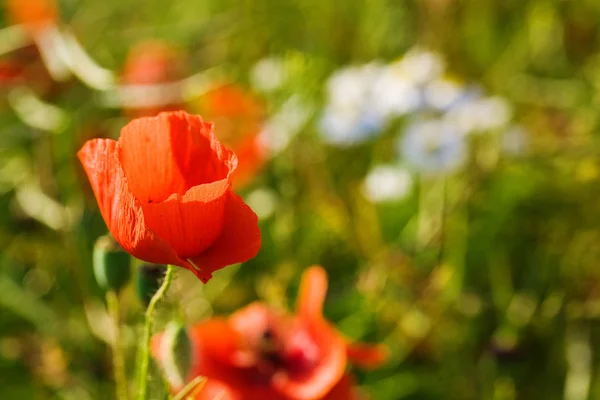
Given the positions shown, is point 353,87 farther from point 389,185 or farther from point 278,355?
point 278,355

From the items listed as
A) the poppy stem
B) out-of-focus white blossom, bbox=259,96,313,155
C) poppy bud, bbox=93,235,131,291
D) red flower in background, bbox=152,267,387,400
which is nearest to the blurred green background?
out-of-focus white blossom, bbox=259,96,313,155

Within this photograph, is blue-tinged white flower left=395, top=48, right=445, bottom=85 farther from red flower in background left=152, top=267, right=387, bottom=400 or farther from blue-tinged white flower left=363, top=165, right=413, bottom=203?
red flower in background left=152, top=267, right=387, bottom=400

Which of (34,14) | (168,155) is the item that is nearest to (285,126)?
(34,14)

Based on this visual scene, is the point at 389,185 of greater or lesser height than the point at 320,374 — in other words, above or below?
below

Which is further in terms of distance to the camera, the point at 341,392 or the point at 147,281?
the point at 341,392

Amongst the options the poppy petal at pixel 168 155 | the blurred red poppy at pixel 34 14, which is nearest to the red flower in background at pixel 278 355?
the poppy petal at pixel 168 155

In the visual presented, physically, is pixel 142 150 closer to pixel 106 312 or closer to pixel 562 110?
pixel 106 312

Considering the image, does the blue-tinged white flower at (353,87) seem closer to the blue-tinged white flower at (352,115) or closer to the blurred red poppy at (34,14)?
the blue-tinged white flower at (352,115)
